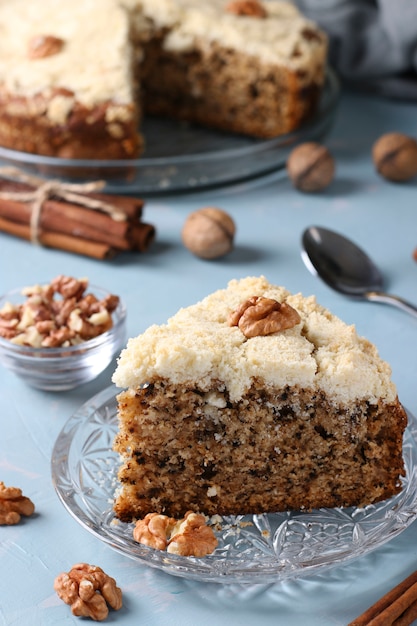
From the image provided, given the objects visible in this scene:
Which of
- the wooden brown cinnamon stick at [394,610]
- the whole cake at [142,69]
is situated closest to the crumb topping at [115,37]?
the whole cake at [142,69]

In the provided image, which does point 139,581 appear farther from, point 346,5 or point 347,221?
point 346,5

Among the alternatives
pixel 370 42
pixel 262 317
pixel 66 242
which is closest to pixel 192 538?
pixel 262 317

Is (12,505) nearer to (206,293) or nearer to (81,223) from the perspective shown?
(206,293)

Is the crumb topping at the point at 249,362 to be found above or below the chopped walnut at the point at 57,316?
above

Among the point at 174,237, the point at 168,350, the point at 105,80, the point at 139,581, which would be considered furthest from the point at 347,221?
the point at 139,581

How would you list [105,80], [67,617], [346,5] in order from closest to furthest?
[67,617] < [105,80] < [346,5]

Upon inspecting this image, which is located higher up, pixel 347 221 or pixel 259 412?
pixel 259 412

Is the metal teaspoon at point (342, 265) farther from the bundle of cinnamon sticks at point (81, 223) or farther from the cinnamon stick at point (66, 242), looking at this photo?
the cinnamon stick at point (66, 242)
